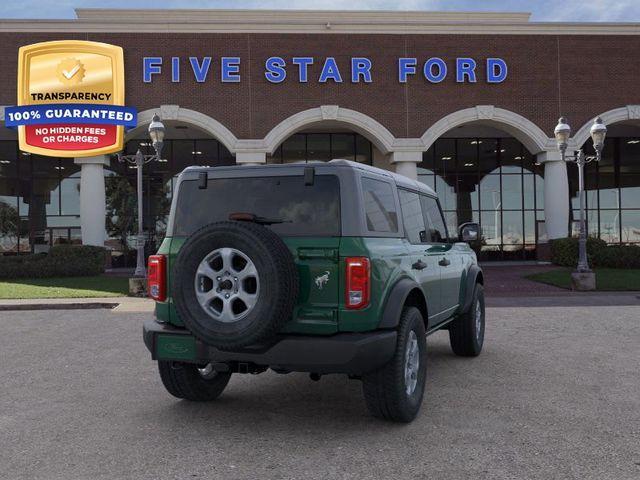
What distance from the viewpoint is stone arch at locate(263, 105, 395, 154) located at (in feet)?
80.5

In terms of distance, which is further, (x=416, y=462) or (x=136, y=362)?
(x=136, y=362)

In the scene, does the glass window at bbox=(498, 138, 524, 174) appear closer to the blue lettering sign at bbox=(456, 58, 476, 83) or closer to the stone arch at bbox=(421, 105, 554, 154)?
the stone arch at bbox=(421, 105, 554, 154)

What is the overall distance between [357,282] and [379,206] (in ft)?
2.98

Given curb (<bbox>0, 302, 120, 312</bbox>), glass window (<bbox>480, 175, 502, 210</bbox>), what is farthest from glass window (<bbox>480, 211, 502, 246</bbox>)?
curb (<bbox>0, 302, 120, 312</bbox>)

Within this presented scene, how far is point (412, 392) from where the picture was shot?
5004 mm

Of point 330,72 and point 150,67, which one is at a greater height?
point 150,67

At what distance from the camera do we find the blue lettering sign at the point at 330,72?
24.8 m

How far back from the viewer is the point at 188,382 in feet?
17.5

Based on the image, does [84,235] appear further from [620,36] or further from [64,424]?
[620,36]

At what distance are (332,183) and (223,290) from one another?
119cm

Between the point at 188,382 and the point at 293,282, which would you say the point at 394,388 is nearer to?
the point at 293,282

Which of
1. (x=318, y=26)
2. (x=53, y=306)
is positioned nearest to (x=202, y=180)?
(x=53, y=306)

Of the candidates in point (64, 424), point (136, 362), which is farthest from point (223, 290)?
point (136, 362)

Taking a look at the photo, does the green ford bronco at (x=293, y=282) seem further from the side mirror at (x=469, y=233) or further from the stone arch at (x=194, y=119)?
the stone arch at (x=194, y=119)
